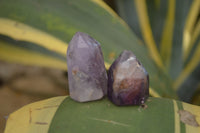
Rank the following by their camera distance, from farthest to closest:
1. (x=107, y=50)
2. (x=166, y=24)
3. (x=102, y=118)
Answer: (x=166, y=24) < (x=107, y=50) < (x=102, y=118)

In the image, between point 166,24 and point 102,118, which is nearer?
point 102,118

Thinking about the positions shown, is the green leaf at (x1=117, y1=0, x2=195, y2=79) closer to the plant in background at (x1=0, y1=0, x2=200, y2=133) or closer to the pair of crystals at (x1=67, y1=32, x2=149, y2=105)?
the plant in background at (x1=0, y1=0, x2=200, y2=133)

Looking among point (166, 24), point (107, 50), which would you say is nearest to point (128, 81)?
point (107, 50)

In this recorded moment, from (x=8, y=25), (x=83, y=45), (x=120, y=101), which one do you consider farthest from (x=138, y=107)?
(x=8, y=25)

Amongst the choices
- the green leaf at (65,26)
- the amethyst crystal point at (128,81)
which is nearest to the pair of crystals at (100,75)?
the amethyst crystal point at (128,81)

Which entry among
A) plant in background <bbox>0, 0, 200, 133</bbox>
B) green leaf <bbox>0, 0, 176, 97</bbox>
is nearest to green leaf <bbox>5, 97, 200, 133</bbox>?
plant in background <bbox>0, 0, 200, 133</bbox>

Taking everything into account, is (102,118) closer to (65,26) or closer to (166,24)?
(65,26)

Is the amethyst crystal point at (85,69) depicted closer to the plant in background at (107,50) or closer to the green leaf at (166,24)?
the plant in background at (107,50)
